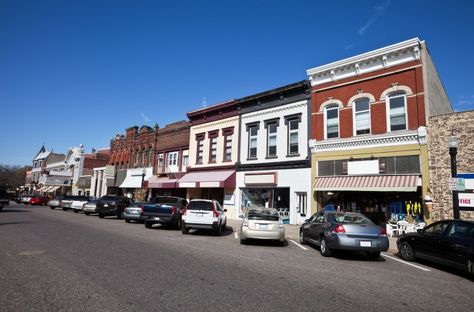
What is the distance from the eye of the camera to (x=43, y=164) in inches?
3000

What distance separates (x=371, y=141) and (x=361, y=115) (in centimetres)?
184

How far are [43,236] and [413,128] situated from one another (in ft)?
58.1

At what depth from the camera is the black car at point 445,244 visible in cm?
789

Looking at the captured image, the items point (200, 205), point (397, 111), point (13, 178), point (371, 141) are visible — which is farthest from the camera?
point (13, 178)

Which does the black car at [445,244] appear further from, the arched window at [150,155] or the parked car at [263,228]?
the arched window at [150,155]

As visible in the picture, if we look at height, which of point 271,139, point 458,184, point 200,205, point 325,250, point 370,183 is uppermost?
point 271,139

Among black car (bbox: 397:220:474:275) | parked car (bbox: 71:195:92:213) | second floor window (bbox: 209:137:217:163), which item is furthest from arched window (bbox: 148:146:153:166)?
black car (bbox: 397:220:474:275)

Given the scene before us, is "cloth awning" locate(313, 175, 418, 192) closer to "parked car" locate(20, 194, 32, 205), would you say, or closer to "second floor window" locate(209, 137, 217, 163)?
"second floor window" locate(209, 137, 217, 163)

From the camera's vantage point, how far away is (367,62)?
1844cm

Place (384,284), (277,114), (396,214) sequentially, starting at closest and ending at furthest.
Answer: (384,284), (396,214), (277,114)

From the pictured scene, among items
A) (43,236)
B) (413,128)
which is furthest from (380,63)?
(43,236)

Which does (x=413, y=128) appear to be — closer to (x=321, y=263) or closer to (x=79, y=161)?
(x=321, y=263)

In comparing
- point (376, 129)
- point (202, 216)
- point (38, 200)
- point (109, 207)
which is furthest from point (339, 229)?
point (38, 200)

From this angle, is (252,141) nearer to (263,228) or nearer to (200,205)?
(200,205)
